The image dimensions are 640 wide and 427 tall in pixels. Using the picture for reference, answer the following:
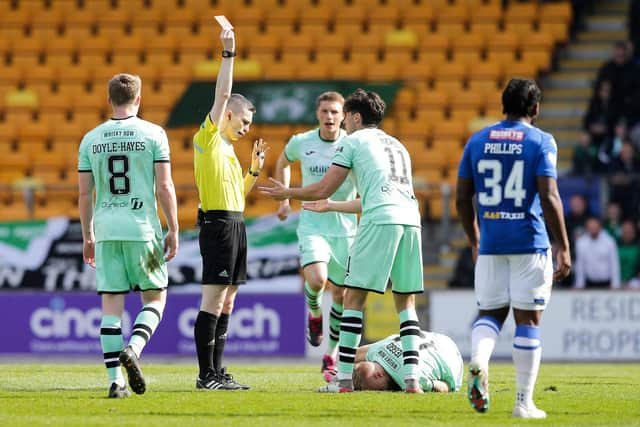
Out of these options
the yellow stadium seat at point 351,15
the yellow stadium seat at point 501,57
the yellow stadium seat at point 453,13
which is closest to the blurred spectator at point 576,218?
the yellow stadium seat at point 501,57

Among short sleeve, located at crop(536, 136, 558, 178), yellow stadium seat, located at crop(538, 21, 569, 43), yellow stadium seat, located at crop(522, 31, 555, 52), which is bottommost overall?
short sleeve, located at crop(536, 136, 558, 178)

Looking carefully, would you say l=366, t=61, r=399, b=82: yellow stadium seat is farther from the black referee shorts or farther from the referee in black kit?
the black referee shorts

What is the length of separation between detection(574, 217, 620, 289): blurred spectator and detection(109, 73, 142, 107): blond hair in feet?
32.2

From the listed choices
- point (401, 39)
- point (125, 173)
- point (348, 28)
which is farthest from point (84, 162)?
point (348, 28)

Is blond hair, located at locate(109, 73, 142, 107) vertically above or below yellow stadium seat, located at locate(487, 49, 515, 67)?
above

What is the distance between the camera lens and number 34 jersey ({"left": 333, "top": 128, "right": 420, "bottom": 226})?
33.3 feet

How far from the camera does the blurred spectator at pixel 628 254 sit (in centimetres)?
1855

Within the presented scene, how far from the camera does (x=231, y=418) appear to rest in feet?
28.3

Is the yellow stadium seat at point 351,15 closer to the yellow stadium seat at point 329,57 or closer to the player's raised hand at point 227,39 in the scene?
the yellow stadium seat at point 329,57

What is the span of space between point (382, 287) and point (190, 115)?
44.7 feet

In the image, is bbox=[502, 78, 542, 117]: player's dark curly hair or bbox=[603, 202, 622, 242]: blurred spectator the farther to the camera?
bbox=[603, 202, 622, 242]: blurred spectator

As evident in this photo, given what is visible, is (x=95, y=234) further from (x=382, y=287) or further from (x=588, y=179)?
(x=588, y=179)

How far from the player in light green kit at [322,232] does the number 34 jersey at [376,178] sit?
1971 millimetres

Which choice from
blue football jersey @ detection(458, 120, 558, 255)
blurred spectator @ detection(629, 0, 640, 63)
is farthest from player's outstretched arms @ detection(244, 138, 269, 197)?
blurred spectator @ detection(629, 0, 640, 63)
